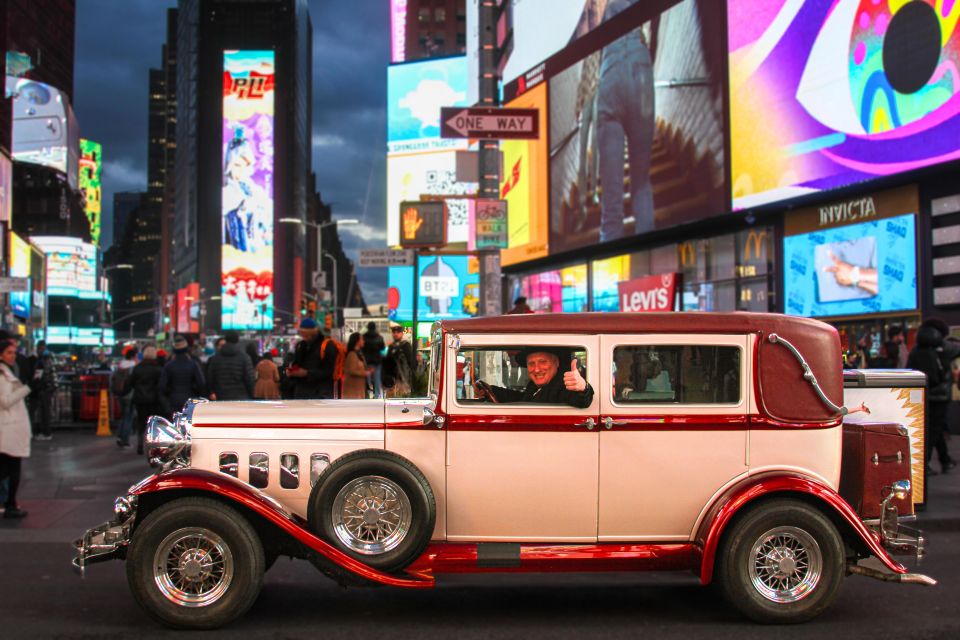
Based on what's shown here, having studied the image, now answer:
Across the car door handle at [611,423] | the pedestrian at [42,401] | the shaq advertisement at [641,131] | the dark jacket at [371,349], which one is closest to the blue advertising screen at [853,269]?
the shaq advertisement at [641,131]

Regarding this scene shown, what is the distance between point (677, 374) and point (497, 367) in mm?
1155

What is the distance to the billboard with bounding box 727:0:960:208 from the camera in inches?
719

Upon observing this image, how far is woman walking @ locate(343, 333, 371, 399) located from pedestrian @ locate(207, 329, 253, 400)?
4.63ft

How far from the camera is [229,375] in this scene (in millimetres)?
14125

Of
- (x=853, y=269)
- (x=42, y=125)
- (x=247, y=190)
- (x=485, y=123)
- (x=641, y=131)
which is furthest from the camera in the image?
(x=247, y=190)

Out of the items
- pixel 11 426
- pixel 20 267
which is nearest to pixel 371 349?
pixel 11 426

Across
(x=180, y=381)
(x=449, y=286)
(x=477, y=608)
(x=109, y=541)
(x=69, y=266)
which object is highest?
(x=69, y=266)

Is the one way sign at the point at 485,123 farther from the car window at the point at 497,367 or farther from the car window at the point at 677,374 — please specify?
the car window at the point at 677,374

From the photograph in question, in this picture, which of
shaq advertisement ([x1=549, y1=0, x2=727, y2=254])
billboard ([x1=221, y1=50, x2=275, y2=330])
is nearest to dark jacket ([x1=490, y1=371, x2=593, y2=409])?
shaq advertisement ([x1=549, y1=0, x2=727, y2=254])

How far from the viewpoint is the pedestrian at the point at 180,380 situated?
14.0 meters

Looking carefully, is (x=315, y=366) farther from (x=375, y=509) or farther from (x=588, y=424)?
(x=588, y=424)

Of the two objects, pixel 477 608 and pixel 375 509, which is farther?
pixel 477 608

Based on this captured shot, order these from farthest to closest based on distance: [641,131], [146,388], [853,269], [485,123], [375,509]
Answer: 1. [641,131]
2. [853,269]
3. [146,388]
4. [485,123]
5. [375,509]

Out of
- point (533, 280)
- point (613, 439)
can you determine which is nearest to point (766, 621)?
point (613, 439)
